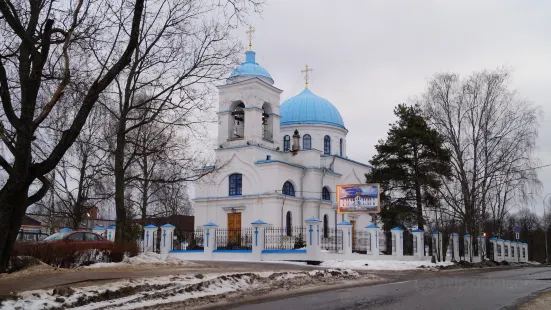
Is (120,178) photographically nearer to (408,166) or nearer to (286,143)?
(408,166)

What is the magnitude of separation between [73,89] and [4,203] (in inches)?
135

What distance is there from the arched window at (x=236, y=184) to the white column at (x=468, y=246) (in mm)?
14946

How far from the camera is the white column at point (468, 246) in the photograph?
107ft

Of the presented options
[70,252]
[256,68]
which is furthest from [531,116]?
[70,252]

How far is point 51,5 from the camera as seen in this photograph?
11867 millimetres

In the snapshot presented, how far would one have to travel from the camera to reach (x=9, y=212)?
10539 millimetres

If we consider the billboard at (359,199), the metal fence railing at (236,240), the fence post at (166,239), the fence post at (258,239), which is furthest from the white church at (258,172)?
the fence post at (258,239)

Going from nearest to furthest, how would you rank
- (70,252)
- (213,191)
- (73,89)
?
1. (73,89)
2. (70,252)
3. (213,191)

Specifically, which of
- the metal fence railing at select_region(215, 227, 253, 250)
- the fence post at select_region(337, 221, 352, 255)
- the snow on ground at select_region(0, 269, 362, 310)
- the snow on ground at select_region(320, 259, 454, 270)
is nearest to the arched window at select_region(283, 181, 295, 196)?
the metal fence railing at select_region(215, 227, 253, 250)

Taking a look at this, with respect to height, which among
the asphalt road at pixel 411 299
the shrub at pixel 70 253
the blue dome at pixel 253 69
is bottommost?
the asphalt road at pixel 411 299

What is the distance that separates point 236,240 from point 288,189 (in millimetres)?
7359

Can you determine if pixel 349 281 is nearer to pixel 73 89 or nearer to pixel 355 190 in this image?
pixel 73 89

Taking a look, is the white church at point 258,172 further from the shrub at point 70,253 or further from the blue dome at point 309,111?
the shrub at point 70,253

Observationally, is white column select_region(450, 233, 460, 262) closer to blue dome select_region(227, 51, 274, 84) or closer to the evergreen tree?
the evergreen tree
